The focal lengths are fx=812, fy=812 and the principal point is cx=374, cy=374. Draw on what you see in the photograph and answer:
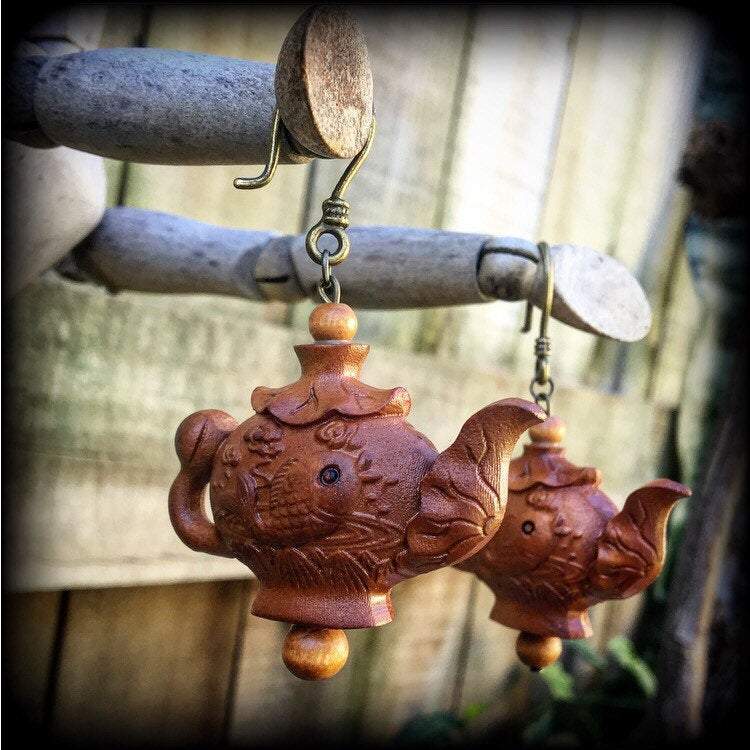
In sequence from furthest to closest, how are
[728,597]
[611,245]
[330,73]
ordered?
[611,245] < [728,597] < [330,73]

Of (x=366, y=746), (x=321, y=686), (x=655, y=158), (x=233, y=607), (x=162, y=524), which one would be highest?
(x=655, y=158)

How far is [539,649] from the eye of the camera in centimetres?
84

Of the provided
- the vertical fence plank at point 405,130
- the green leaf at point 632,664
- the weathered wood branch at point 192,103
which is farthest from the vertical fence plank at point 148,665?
the green leaf at point 632,664

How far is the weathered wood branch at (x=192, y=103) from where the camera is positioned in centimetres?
52

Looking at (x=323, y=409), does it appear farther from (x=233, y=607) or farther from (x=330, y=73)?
(x=233, y=607)

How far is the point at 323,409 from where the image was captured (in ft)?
1.99

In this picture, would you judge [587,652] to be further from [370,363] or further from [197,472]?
[197,472]

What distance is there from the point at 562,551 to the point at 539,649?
0.12m

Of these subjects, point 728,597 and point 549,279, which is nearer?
point 549,279

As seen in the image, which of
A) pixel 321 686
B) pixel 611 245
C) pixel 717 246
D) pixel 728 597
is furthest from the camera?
pixel 717 246

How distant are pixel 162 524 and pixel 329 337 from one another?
2.31 ft

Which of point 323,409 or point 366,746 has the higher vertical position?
point 323,409

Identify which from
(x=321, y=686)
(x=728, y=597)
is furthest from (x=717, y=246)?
(x=321, y=686)

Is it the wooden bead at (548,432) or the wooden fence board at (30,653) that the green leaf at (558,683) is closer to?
the wooden fence board at (30,653)
